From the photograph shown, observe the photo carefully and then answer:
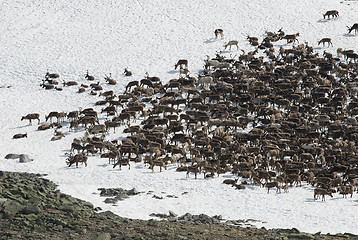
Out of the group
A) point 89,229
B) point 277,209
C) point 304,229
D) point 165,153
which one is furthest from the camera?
point 165,153

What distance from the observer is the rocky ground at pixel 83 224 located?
18.7 metres

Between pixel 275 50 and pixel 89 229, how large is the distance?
3426 centimetres

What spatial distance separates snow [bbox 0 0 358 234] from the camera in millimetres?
25078

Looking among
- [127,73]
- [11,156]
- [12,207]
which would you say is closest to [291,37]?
[127,73]

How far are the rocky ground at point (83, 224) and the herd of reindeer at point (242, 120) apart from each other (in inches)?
216

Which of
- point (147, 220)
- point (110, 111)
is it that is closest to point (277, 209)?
point (147, 220)

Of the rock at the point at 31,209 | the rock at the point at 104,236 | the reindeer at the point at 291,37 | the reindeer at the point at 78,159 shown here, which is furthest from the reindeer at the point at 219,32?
the rock at the point at 104,236

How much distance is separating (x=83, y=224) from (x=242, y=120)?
18719 mm

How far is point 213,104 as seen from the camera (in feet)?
126

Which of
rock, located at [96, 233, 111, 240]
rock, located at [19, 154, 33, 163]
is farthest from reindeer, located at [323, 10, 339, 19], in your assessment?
rock, located at [96, 233, 111, 240]

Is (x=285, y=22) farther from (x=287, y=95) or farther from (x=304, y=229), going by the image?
(x=304, y=229)

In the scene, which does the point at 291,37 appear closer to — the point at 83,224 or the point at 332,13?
the point at 332,13

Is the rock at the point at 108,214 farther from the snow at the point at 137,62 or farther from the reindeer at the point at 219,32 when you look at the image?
the reindeer at the point at 219,32

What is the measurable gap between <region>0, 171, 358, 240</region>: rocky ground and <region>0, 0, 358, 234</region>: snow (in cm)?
150
